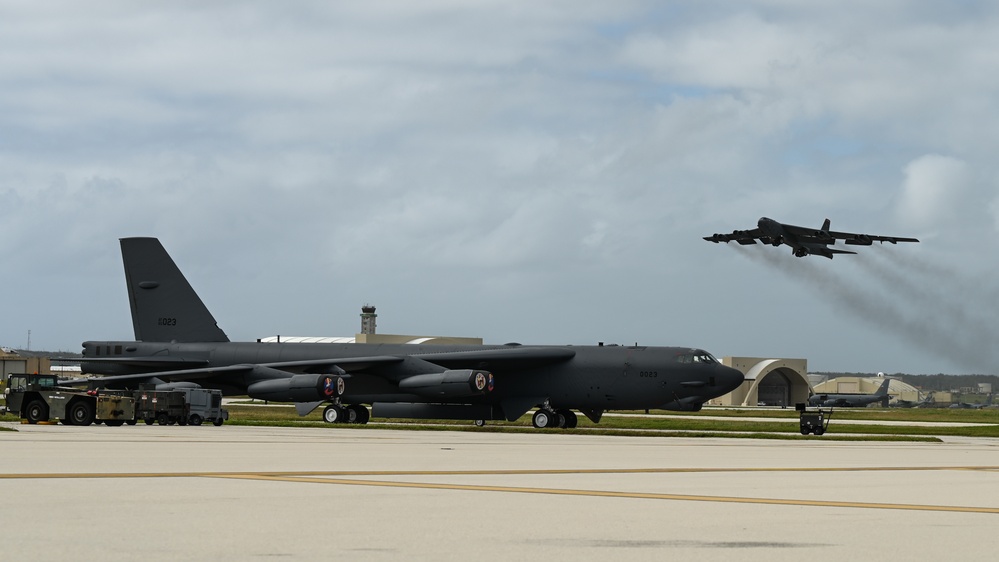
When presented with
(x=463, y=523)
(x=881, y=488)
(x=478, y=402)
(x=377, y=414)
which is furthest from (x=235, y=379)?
(x=463, y=523)

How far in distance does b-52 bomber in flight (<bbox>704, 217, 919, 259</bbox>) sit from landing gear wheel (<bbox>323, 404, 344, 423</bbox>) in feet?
76.3

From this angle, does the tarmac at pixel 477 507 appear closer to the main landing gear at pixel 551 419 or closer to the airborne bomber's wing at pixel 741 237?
the main landing gear at pixel 551 419

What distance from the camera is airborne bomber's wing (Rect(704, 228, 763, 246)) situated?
200 ft

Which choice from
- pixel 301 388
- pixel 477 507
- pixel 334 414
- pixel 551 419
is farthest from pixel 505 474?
pixel 334 414

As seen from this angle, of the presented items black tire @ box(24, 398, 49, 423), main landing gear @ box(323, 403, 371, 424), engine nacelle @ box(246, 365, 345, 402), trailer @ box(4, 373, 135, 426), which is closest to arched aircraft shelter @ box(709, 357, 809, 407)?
main landing gear @ box(323, 403, 371, 424)

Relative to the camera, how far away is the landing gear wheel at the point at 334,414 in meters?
46.6

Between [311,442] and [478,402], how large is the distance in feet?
62.5

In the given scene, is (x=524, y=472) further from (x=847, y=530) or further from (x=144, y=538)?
(x=144, y=538)

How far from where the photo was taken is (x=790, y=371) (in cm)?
12394

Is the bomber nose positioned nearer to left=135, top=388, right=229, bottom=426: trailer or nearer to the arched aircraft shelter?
left=135, top=388, right=229, bottom=426: trailer

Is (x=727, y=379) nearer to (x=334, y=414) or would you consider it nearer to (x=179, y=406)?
(x=334, y=414)

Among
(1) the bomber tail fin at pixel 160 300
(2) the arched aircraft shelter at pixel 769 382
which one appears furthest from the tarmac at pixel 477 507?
(2) the arched aircraft shelter at pixel 769 382

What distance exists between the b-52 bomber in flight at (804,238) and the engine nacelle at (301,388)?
24.3 metres

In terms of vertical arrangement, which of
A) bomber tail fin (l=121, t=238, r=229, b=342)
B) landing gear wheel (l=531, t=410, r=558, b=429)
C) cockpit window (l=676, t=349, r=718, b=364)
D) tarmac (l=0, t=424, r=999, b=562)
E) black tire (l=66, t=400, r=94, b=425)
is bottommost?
tarmac (l=0, t=424, r=999, b=562)
